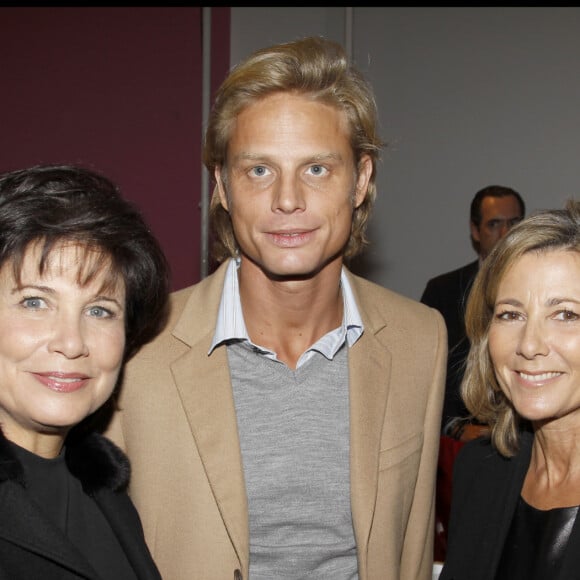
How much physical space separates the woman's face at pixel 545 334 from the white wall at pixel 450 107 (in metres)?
3.29

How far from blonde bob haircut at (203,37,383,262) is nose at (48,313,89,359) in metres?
0.81

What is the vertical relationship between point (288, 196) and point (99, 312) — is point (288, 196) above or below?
above

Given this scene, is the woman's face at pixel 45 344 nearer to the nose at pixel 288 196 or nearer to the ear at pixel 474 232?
the nose at pixel 288 196

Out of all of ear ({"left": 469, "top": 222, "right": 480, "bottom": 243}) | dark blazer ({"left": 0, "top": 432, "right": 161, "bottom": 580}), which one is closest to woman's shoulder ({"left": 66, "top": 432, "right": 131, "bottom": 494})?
dark blazer ({"left": 0, "top": 432, "right": 161, "bottom": 580})

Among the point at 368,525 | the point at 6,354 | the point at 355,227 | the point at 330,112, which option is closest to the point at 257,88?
the point at 330,112

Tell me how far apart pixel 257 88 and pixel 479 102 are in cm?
363

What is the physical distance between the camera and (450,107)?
18.9 feet

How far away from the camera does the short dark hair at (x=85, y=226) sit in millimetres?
1826

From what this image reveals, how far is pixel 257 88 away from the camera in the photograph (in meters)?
2.41

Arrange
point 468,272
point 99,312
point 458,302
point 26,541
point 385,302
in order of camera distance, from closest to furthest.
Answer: point 26,541, point 99,312, point 385,302, point 458,302, point 468,272

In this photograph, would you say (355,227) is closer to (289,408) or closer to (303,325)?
(303,325)

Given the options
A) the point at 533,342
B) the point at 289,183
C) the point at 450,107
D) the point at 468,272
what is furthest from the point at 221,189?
the point at 450,107

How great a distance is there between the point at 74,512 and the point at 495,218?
3.86 metres

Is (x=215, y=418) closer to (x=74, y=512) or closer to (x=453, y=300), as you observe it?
(x=74, y=512)
